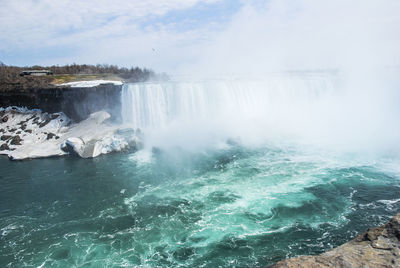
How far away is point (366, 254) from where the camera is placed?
6320 millimetres

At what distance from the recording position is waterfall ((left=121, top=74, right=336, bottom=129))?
31.7 meters

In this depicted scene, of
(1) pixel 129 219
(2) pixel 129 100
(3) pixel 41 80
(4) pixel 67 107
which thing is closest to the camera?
(1) pixel 129 219

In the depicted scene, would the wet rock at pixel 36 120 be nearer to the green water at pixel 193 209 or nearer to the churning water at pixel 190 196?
the churning water at pixel 190 196

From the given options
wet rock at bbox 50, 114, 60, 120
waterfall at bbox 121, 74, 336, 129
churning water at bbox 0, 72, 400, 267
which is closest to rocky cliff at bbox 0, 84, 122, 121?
wet rock at bbox 50, 114, 60, 120

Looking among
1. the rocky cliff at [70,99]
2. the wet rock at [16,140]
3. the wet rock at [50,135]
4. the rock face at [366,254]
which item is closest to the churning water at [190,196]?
the rocky cliff at [70,99]

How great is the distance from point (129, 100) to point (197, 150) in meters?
10.9

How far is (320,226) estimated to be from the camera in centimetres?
1316

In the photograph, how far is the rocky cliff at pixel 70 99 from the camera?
1300 inches

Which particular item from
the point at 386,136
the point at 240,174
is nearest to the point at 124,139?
the point at 240,174

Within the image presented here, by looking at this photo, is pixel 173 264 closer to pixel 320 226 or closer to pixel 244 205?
pixel 244 205

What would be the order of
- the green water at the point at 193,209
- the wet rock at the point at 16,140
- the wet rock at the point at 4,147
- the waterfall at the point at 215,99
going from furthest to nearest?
the waterfall at the point at 215,99 < the wet rock at the point at 16,140 < the wet rock at the point at 4,147 < the green water at the point at 193,209

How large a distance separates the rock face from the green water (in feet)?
15.3

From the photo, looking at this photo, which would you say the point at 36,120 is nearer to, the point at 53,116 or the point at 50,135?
the point at 53,116

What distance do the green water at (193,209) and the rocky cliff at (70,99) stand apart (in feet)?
35.5
